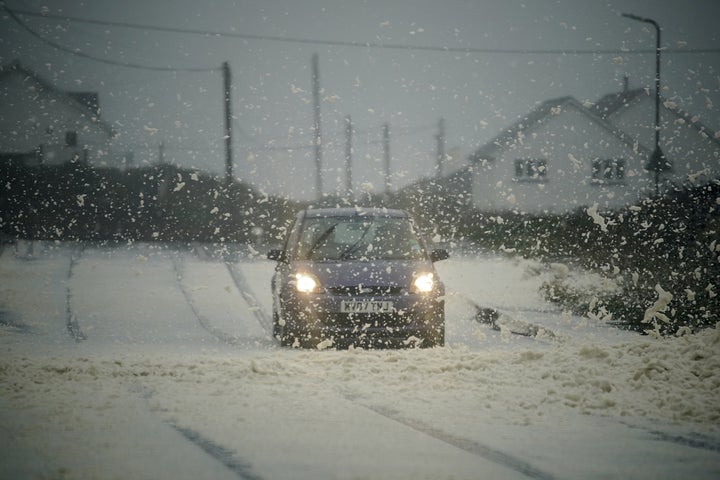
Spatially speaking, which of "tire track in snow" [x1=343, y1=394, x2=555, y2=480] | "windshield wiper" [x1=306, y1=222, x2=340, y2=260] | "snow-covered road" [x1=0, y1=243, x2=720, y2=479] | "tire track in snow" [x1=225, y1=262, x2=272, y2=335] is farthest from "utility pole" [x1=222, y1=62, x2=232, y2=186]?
"tire track in snow" [x1=343, y1=394, x2=555, y2=480]

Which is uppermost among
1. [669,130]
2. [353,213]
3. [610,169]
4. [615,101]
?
[615,101]

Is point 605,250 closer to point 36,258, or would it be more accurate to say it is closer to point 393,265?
point 393,265

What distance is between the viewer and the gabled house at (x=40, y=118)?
64913 millimetres

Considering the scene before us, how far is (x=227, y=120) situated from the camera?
1554 inches

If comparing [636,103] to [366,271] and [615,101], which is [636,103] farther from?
[366,271]

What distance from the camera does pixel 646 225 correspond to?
1652 cm

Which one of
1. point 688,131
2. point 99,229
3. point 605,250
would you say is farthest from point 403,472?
point 688,131

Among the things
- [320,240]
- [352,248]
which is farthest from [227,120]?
[352,248]

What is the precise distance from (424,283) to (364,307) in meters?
0.80

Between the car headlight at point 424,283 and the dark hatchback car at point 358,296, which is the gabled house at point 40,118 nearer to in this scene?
the dark hatchback car at point 358,296

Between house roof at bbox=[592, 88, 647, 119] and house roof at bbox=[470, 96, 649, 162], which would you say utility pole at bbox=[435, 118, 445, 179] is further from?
house roof at bbox=[470, 96, 649, 162]

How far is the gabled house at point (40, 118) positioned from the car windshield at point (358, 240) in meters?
55.7

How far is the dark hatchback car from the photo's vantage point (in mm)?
10672

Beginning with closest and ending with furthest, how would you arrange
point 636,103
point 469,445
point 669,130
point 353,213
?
point 469,445 → point 353,213 → point 636,103 → point 669,130
